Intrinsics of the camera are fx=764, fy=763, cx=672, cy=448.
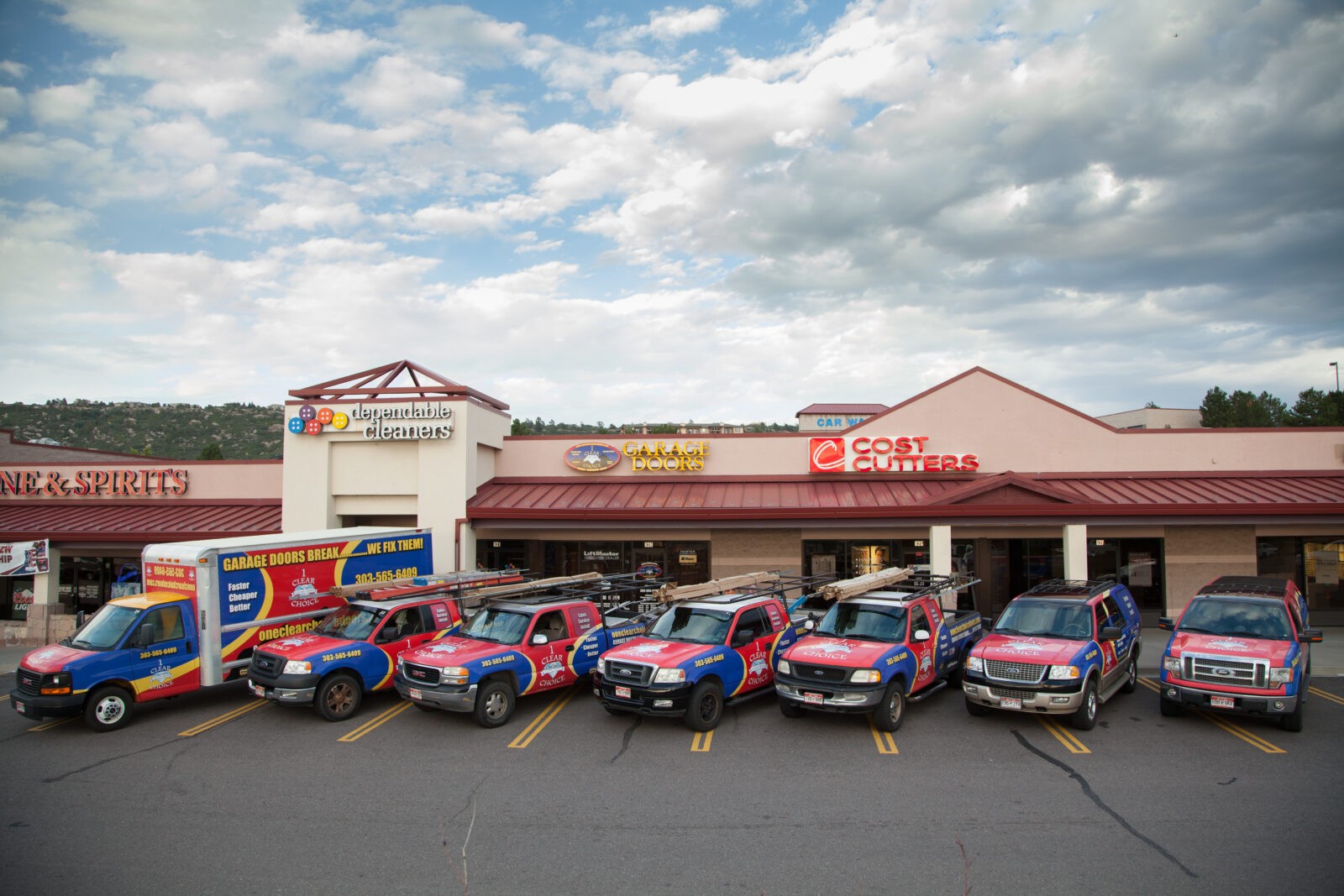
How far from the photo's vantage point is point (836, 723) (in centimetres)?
1157

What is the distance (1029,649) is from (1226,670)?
8.26ft

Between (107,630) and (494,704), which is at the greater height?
(107,630)

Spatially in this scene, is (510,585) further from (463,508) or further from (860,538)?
(860,538)

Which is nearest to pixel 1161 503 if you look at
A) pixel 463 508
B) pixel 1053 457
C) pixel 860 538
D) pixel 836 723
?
pixel 1053 457

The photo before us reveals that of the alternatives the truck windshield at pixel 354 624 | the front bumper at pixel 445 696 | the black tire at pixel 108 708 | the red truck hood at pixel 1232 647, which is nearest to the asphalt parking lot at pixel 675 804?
the black tire at pixel 108 708

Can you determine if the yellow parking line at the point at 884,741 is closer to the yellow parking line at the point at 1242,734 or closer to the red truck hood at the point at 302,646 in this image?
the yellow parking line at the point at 1242,734

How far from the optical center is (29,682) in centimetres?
1145

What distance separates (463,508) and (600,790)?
42.6ft

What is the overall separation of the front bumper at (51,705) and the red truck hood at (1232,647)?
52.8 feet

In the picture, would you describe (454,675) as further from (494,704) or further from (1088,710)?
(1088,710)

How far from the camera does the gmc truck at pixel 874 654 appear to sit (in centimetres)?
1069

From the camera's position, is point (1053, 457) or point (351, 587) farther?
point (1053, 457)

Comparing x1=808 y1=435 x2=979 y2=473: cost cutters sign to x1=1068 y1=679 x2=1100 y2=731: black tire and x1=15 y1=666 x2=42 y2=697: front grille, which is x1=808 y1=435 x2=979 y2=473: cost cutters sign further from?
x1=15 y1=666 x2=42 y2=697: front grille

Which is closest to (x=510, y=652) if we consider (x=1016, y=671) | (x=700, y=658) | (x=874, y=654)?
(x=700, y=658)
